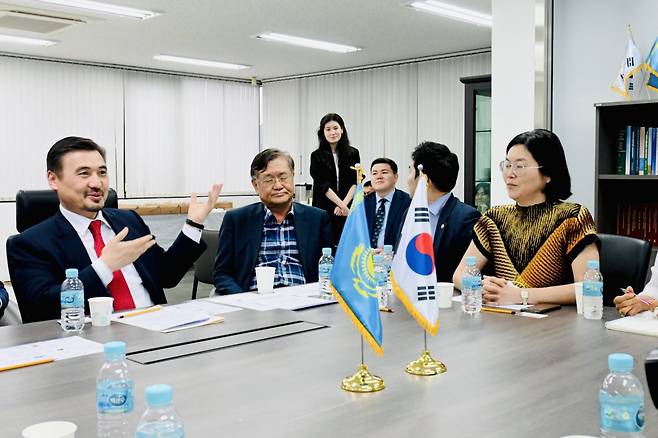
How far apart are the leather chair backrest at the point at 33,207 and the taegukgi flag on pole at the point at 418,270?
175 centimetres


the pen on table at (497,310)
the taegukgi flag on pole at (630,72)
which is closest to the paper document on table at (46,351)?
the pen on table at (497,310)

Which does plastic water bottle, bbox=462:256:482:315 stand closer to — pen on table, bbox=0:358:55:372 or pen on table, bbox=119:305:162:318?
pen on table, bbox=119:305:162:318

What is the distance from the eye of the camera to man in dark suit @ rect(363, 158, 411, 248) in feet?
13.6

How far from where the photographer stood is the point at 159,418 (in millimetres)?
1048

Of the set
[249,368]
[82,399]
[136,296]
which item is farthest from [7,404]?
[136,296]

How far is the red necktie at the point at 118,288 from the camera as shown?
260 cm

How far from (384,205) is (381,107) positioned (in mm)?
5546

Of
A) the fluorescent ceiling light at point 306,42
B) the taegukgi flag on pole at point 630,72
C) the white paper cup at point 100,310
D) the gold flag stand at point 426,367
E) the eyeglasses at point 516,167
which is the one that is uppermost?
the fluorescent ceiling light at point 306,42

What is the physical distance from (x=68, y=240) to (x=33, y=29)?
513 cm

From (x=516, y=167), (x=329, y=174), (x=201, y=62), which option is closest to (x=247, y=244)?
(x=516, y=167)

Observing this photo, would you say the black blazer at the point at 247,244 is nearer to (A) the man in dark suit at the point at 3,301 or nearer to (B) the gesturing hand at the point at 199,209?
(B) the gesturing hand at the point at 199,209

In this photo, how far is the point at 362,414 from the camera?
4.30 ft

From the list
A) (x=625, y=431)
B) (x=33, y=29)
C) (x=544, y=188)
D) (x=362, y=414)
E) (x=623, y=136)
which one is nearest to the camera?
(x=625, y=431)

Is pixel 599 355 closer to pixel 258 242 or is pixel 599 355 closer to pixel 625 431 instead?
pixel 625 431
